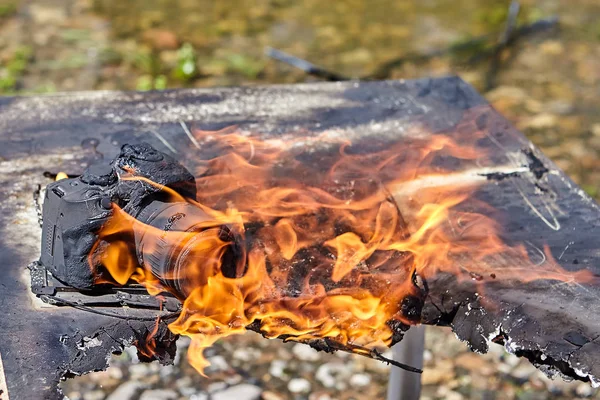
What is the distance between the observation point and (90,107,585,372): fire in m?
2.25

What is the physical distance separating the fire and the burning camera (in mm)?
11

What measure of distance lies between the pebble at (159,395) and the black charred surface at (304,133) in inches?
55.4

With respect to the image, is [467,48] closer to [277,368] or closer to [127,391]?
[277,368]

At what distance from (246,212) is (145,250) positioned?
553 mm

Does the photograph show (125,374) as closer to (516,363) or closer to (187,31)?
(516,363)

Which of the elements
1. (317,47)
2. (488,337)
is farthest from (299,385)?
(317,47)

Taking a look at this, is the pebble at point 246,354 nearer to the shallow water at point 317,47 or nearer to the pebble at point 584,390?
the pebble at point 584,390

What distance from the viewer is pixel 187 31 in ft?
23.1

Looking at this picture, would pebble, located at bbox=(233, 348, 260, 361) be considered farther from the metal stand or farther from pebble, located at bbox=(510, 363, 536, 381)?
pebble, located at bbox=(510, 363, 536, 381)

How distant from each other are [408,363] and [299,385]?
1.19 metres

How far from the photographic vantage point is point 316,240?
101 inches

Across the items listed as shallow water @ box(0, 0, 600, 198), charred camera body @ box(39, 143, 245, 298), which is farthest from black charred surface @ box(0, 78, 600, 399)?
shallow water @ box(0, 0, 600, 198)

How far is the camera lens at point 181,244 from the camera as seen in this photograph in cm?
219

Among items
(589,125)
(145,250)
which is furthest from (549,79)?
(145,250)
